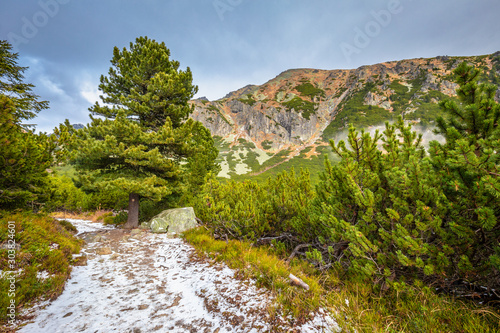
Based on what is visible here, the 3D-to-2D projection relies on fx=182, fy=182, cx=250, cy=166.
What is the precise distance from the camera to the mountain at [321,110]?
75306 mm

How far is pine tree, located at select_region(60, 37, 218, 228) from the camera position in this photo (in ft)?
23.9

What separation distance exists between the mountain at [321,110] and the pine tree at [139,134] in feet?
177

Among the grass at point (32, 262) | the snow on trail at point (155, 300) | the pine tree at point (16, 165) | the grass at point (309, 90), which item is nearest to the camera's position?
the snow on trail at point (155, 300)

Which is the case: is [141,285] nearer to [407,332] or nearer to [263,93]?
[407,332]

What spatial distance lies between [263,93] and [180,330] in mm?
145238

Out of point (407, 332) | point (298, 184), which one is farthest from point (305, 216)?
point (407, 332)

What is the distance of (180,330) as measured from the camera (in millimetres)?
2498

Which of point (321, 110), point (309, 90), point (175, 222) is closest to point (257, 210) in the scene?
point (175, 222)

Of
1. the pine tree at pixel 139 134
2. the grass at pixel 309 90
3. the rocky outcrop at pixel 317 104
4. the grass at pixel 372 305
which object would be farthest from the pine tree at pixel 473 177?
the grass at pixel 309 90

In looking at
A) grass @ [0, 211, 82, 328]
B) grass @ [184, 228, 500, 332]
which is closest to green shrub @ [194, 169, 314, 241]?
grass @ [184, 228, 500, 332]

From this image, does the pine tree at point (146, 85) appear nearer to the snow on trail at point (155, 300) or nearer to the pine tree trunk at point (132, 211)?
the pine tree trunk at point (132, 211)

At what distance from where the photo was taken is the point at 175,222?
8.16m

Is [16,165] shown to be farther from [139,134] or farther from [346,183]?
[346,183]

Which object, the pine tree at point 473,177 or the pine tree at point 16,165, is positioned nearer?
the pine tree at point 473,177
